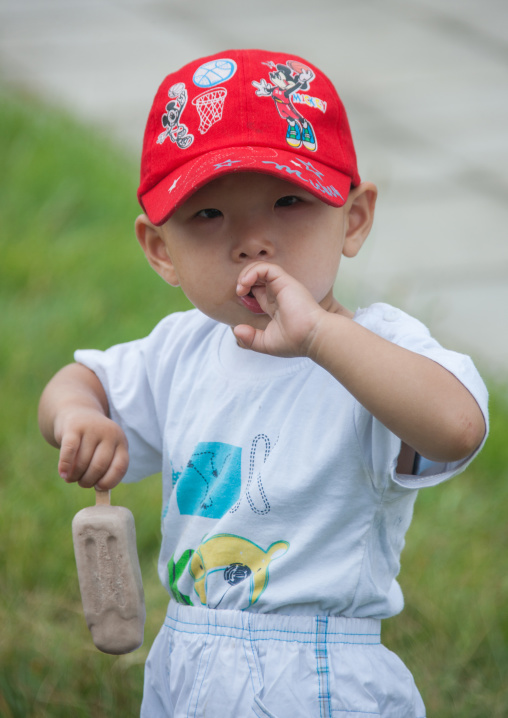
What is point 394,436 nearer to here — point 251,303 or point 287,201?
point 251,303

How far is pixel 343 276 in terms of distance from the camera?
14.6ft

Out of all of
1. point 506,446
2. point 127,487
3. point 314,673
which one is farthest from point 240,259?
point 506,446

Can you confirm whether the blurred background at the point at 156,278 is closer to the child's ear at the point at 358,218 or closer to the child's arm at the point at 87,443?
the child's arm at the point at 87,443

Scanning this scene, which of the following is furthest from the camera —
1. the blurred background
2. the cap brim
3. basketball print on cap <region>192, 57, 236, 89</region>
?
the blurred background

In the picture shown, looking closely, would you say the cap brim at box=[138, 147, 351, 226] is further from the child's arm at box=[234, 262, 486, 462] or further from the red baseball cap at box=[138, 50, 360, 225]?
the child's arm at box=[234, 262, 486, 462]

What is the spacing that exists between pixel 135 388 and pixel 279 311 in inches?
20.7

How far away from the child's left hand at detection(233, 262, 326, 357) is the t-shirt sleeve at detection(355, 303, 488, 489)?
0.61ft

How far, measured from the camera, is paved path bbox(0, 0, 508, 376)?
4.40m

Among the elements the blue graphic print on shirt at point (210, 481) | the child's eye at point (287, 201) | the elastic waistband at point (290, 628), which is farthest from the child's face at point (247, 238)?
the elastic waistband at point (290, 628)

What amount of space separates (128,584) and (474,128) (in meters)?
4.92

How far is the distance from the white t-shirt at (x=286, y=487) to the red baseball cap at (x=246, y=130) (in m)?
0.30

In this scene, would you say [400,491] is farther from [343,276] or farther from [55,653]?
[343,276]

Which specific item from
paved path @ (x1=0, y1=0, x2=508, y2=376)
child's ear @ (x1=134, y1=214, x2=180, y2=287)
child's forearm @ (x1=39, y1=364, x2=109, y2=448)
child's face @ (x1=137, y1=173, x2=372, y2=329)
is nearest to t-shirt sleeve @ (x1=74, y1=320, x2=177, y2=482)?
child's forearm @ (x1=39, y1=364, x2=109, y2=448)

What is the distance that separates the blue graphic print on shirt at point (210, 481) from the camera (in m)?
1.74
